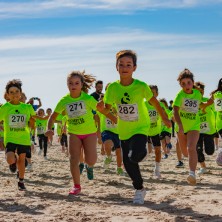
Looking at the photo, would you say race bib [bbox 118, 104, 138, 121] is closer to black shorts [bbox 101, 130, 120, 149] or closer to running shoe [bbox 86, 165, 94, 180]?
running shoe [bbox 86, 165, 94, 180]

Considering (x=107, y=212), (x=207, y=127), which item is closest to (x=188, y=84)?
(x=207, y=127)

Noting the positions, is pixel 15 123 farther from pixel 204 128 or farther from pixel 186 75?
pixel 204 128

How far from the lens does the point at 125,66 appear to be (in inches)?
283

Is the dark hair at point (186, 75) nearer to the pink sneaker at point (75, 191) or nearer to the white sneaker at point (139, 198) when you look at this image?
the pink sneaker at point (75, 191)

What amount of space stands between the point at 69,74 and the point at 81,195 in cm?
196

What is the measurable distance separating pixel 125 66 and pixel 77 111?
1617mm

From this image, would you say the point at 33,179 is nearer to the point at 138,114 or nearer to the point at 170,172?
the point at 170,172

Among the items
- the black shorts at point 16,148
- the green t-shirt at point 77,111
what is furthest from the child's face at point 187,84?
the black shorts at point 16,148

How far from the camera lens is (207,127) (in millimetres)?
11641

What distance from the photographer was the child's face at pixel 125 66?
282 inches

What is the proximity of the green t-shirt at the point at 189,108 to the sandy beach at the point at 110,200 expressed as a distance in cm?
105

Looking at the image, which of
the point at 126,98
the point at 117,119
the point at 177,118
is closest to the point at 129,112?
the point at 126,98

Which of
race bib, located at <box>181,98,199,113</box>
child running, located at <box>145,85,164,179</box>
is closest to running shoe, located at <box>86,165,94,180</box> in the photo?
child running, located at <box>145,85,164,179</box>

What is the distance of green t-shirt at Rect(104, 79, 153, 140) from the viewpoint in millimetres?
7160
